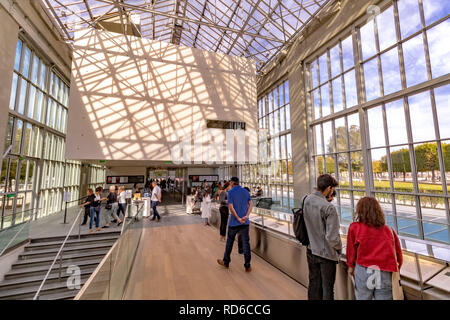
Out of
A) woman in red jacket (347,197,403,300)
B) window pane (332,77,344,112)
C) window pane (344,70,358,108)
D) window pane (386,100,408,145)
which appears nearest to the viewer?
woman in red jacket (347,197,403,300)

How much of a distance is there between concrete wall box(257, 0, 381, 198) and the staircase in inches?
435

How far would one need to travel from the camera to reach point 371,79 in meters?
9.55

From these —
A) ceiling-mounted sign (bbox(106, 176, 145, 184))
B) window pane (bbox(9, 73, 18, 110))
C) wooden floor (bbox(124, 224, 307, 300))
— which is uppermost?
window pane (bbox(9, 73, 18, 110))

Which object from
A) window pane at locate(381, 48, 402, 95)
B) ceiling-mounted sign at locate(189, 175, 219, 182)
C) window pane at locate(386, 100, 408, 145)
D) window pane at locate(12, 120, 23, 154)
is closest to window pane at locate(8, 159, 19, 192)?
window pane at locate(12, 120, 23, 154)

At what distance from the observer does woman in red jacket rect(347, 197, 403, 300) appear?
1.94 metres

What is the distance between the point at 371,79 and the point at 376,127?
224cm

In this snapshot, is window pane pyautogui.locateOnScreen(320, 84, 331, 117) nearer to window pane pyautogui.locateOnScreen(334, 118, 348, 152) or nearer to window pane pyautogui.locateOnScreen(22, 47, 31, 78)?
window pane pyautogui.locateOnScreen(334, 118, 348, 152)

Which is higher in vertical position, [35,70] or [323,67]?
[323,67]

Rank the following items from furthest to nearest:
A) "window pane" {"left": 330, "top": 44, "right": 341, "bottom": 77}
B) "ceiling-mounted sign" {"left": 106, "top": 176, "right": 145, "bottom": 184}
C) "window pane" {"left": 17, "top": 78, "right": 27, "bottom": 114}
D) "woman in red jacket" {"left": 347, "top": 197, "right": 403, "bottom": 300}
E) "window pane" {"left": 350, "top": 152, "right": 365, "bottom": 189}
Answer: "ceiling-mounted sign" {"left": 106, "top": 176, "right": 145, "bottom": 184} < "window pane" {"left": 330, "top": 44, "right": 341, "bottom": 77} < "window pane" {"left": 350, "top": 152, "right": 365, "bottom": 189} < "window pane" {"left": 17, "top": 78, "right": 27, "bottom": 114} < "woman in red jacket" {"left": 347, "top": 197, "right": 403, "bottom": 300}

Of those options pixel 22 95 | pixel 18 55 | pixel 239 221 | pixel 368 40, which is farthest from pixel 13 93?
pixel 368 40

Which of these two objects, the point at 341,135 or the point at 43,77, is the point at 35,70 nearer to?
the point at 43,77

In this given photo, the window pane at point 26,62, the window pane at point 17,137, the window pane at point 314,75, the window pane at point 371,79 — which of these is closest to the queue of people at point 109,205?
the window pane at point 17,137

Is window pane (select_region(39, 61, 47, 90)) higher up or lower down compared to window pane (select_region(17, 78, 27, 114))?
higher up
